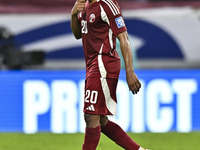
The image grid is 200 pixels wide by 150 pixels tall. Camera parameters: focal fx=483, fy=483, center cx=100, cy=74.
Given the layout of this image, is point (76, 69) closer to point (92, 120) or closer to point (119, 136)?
point (119, 136)

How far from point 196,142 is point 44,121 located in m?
1.83

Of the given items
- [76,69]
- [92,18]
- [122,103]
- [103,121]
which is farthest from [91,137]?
[76,69]

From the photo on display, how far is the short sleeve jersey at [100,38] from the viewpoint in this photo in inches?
134

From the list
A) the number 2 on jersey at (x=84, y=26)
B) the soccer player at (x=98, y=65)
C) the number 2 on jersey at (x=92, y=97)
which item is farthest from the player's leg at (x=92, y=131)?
the number 2 on jersey at (x=84, y=26)

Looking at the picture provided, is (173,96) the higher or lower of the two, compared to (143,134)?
higher

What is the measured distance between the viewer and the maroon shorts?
11.3 ft

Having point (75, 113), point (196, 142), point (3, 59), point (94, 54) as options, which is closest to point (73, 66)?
point (3, 59)

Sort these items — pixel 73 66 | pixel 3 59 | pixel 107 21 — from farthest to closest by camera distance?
pixel 73 66 → pixel 3 59 → pixel 107 21

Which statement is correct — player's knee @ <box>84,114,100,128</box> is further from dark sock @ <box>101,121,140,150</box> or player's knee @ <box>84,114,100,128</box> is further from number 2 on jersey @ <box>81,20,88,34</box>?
number 2 on jersey @ <box>81,20,88,34</box>

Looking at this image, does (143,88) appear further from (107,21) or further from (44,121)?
(107,21)

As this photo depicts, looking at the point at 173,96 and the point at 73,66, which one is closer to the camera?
the point at 173,96

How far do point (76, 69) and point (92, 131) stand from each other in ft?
12.0

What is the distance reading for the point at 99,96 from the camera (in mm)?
3459

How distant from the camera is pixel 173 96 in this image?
5.77 m
